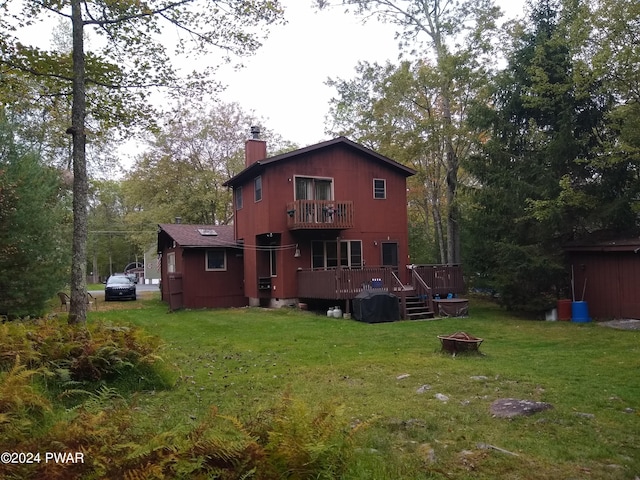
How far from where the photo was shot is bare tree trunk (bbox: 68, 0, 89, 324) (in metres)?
8.88

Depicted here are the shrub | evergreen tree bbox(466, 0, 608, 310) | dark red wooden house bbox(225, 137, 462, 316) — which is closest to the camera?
the shrub

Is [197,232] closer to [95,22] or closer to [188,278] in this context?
[188,278]

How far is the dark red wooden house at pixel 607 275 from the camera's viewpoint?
14.9 metres

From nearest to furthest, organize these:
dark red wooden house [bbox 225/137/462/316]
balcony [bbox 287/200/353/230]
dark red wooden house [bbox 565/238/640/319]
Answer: dark red wooden house [bbox 565/238/640/319] < balcony [bbox 287/200/353/230] < dark red wooden house [bbox 225/137/462/316]

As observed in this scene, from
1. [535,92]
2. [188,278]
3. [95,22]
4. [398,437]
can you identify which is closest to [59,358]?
[398,437]

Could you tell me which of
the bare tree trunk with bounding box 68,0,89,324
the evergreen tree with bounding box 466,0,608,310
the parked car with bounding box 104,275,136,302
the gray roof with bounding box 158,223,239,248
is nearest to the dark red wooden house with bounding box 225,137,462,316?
the gray roof with bounding box 158,223,239,248

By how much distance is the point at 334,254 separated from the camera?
66.0 feet

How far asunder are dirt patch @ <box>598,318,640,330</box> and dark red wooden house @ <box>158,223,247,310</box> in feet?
48.2

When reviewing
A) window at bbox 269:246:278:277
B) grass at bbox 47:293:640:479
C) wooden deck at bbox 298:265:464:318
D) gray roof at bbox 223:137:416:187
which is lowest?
grass at bbox 47:293:640:479

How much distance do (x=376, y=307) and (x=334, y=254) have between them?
16.4ft

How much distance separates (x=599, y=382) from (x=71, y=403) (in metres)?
7.16

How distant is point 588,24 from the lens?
15188mm

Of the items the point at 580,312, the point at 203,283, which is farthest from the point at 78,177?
the point at 580,312

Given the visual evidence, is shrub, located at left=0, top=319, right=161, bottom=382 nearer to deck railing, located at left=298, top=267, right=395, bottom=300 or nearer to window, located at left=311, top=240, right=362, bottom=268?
deck railing, located at left=298, top=267, right=395, bottom=300
